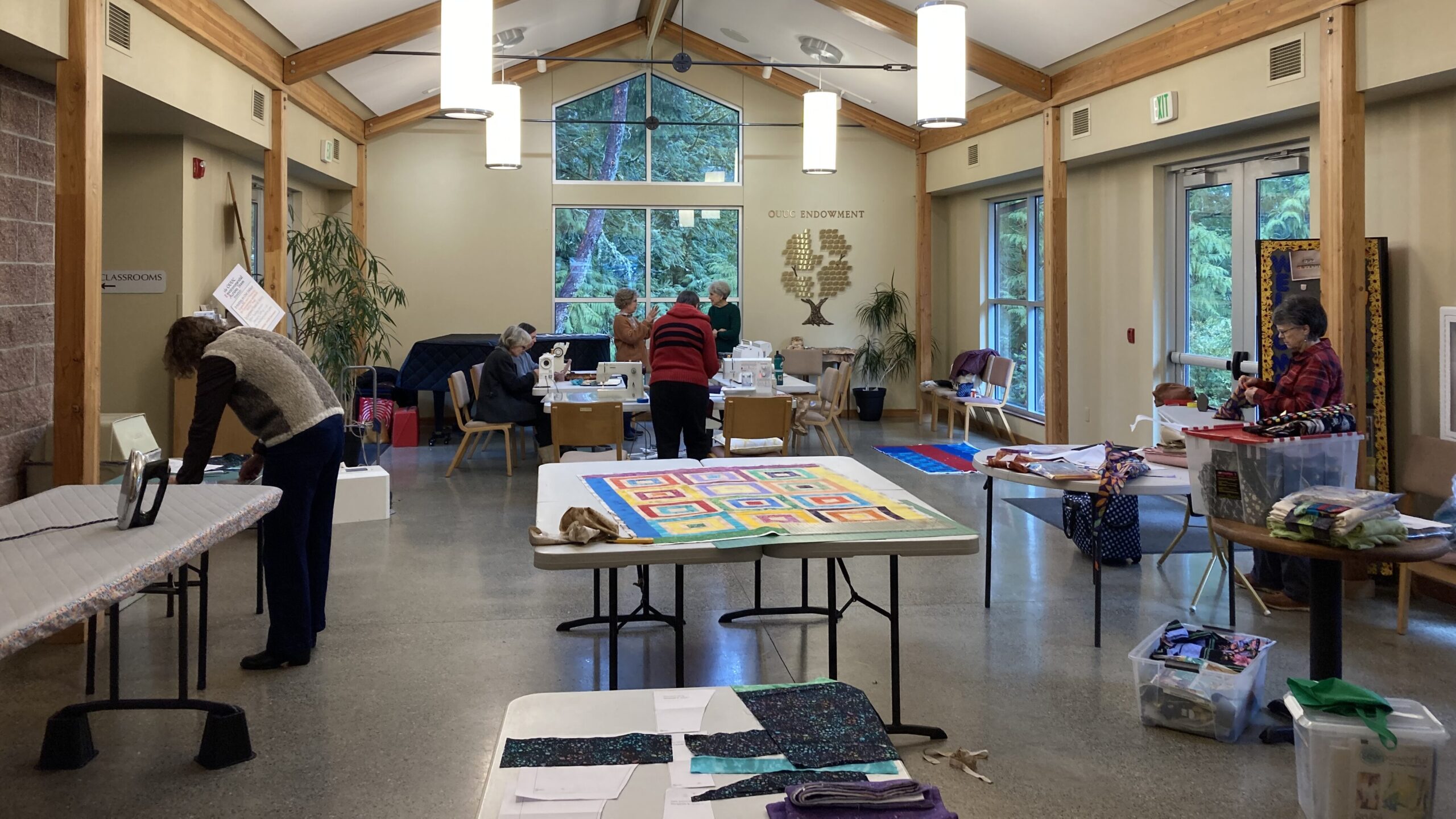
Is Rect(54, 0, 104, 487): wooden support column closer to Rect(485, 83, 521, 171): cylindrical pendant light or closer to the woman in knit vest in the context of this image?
the woman in knit vest

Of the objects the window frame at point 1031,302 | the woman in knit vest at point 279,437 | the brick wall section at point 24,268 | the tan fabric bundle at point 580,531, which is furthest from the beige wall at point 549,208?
the tan fabric bundle at point 580,531

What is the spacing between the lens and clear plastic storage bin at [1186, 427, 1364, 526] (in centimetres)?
387

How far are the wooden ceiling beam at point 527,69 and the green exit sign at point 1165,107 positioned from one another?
6.59 m

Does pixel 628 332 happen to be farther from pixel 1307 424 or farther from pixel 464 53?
pixel 1307 424

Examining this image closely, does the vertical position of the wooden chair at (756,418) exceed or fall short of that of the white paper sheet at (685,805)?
it exceeds it

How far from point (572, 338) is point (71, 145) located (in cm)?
770

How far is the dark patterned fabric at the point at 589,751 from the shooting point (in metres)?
2.03

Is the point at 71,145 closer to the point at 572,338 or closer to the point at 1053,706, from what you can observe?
the point at 1053,706

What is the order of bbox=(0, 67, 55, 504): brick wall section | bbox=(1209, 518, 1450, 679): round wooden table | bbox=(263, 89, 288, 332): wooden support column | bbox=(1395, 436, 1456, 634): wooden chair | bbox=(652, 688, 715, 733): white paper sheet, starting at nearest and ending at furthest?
bbox=(652, 688, 715, 733): white paper sheet → bbox=(1209, 518, 1450, 679): round wooden table → bbox=(1395, 436, 1456, 634): wooden chair → bbox=(0, 67, 55, 504): brick wall section → bbox=(263, 89, 288, 332): wooden support column

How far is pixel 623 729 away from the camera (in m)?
2.19

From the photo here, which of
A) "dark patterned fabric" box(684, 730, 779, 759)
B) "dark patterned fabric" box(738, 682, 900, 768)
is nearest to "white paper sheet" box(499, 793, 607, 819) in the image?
"dark patterned fabric" box(684, 730, 779, 759)

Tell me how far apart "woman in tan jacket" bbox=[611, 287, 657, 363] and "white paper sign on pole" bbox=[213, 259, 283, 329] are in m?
4.32

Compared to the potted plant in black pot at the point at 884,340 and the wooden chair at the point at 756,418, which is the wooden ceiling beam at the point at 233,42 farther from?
the potted plant in black pot at the point at 884,340

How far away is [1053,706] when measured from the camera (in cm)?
417
